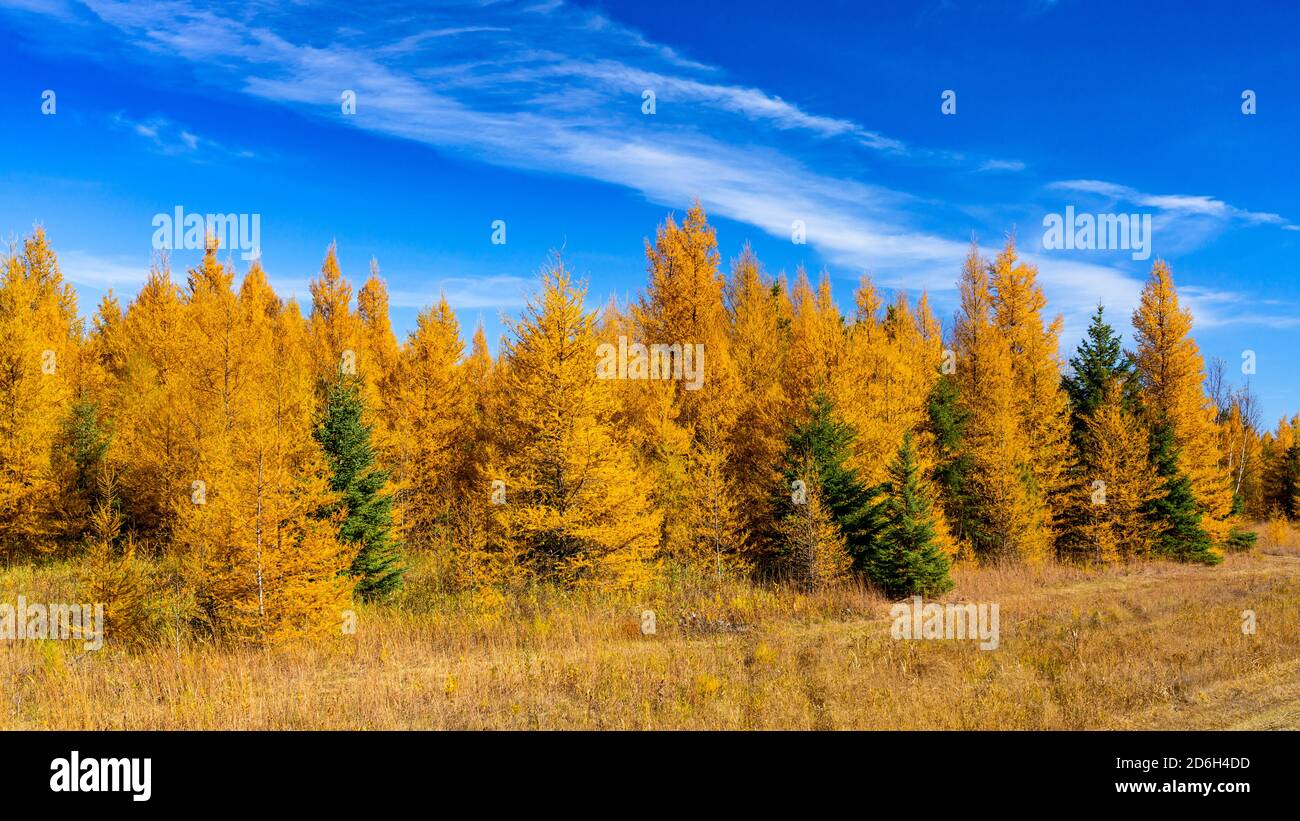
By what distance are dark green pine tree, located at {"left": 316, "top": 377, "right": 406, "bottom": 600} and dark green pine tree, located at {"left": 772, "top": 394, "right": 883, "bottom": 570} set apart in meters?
12.8

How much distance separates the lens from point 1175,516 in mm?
28953

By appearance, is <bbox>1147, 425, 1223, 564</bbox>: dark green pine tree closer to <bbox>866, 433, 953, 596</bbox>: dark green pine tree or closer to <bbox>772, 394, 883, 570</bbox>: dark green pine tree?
<bbox>866, 433, 953, 596</bbox>: dark green pine tree

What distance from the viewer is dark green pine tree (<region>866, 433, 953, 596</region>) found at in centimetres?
2009

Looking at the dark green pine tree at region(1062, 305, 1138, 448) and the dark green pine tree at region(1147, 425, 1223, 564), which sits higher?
the dark green pine tree at region(1062, 305, 1138, 448)

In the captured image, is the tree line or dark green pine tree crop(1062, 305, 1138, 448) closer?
the tree line

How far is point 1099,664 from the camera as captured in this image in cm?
1138

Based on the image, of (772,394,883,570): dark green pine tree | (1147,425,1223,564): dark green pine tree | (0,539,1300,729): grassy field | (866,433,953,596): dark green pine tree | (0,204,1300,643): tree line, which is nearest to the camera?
(0,539,1300,729): grassy field

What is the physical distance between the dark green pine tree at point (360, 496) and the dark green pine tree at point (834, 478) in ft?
42.0

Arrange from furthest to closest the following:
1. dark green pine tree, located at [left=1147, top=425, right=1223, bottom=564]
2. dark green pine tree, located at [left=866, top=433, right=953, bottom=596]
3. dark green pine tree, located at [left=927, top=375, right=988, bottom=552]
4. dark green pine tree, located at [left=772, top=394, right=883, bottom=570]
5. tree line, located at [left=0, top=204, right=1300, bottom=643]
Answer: dark green pine tree, located at [left=1147, top=425, right=1223, bottom=564] → dark green pine tree, located at [left=927, top=375, right=988, bottom=552] → dark green pine tree, located at [left=772, top=394, right=883, bottom=570] → dark green pine tree, located at [left=866, top=433, right=953, bottom=596] → tree line, located at [left=0, top=204, right=1300, bottom=643]

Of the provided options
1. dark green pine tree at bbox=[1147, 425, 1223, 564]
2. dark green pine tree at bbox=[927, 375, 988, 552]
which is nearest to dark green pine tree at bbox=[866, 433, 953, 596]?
dark green pine tree at bbox=[927, 375, 988, 552]

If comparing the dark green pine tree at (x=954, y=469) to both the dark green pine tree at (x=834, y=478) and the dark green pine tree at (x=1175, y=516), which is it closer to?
the dark green pine tree at (x=834, y=478)

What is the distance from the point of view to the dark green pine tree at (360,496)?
59.2 ft

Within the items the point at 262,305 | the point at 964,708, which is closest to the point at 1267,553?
the point at 964,708
